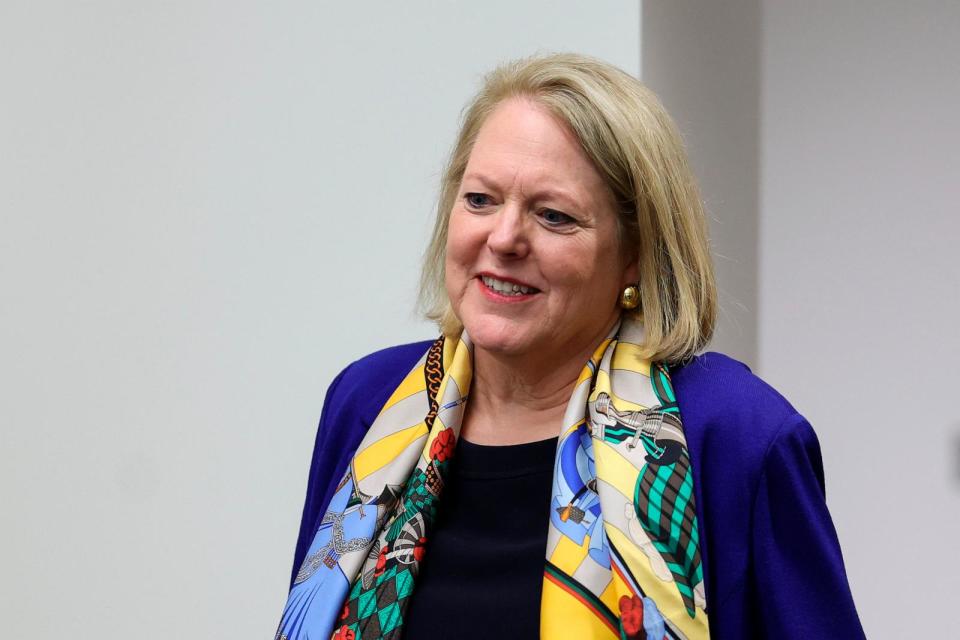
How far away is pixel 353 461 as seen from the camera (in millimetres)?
1915

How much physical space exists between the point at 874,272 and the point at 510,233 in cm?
172

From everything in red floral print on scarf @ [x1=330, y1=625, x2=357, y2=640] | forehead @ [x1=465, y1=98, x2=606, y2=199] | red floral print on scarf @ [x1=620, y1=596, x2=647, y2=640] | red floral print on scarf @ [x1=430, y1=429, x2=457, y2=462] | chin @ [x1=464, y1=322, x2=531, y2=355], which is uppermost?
forehead @ [x1=465, y1=98, x2=606, y2=199]

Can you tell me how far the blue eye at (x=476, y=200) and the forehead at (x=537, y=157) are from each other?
30mm

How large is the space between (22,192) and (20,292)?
0.83 feet

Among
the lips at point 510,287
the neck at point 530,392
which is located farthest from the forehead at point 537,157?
the neck at point 530,392

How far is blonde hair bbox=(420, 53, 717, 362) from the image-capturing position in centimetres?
168

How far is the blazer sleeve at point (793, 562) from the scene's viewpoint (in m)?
1.54

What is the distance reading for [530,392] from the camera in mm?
1804

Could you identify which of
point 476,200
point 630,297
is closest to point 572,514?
point 630,297

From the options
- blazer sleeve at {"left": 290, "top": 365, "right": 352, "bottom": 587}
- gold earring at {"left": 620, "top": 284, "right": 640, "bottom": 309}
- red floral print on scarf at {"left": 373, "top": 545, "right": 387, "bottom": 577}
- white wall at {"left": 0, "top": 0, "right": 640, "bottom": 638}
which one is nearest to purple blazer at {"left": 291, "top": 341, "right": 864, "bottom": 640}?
gold earring at {"left": 620, "top": 284, "right": 640, "bottom": 309}

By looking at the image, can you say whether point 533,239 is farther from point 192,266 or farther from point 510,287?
point 192,266

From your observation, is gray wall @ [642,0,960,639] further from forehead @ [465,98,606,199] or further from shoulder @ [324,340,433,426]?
forehead @ [465,98,606,199]

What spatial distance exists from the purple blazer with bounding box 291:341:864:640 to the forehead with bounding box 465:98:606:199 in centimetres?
35

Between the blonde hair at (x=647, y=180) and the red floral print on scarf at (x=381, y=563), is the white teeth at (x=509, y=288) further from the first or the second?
the red floral print on scarf at (x=381, y=563)
